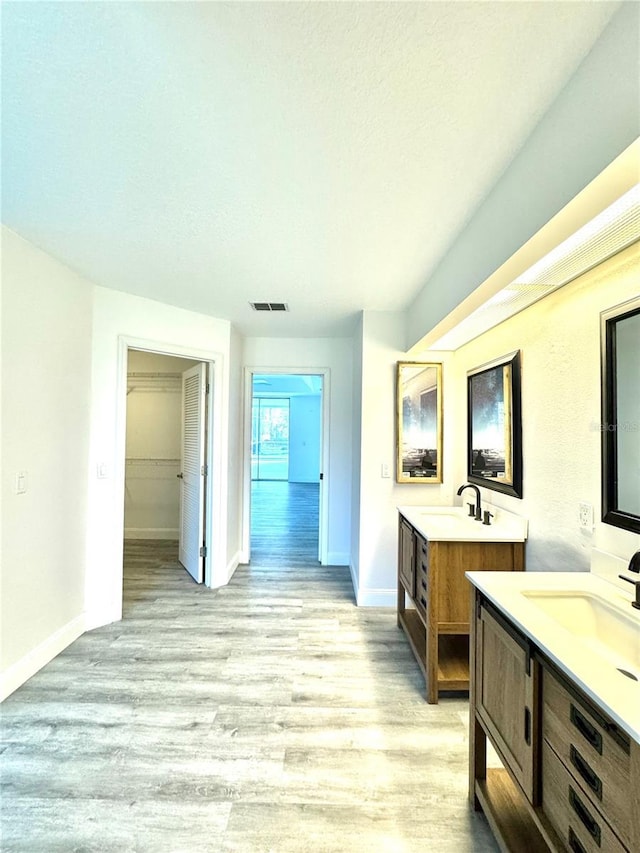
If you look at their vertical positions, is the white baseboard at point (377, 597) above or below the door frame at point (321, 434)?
below

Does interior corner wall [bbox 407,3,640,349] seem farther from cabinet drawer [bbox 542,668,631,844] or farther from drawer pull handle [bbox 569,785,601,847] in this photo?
drawer pull handle [bbox 569,785,601,847]

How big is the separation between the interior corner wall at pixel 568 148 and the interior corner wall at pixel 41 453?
7.95 ft

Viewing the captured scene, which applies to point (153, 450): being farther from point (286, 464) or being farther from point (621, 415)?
point (286, 464)

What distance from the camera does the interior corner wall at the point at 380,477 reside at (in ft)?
11.2

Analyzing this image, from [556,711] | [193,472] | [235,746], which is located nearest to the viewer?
[556,711]

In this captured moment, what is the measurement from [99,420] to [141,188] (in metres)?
1.88

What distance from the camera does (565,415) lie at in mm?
1923

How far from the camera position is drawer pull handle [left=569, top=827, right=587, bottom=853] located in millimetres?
994

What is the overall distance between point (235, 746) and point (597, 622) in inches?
64.4

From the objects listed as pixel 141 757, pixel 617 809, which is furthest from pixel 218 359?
pixel 617 809

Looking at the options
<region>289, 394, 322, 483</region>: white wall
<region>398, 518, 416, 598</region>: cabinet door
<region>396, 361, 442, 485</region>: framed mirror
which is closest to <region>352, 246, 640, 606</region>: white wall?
<region>396, 361, 442, 485</region>: framed mirror

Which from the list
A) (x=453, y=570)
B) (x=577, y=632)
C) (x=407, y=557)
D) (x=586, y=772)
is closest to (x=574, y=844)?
(x=586, y=772)

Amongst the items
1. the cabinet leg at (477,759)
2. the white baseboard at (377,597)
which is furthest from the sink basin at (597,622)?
the white baseboard at (377,597)

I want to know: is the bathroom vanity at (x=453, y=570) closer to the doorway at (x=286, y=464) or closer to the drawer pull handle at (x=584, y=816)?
the drawer pull handle at (x=584, y=816)
